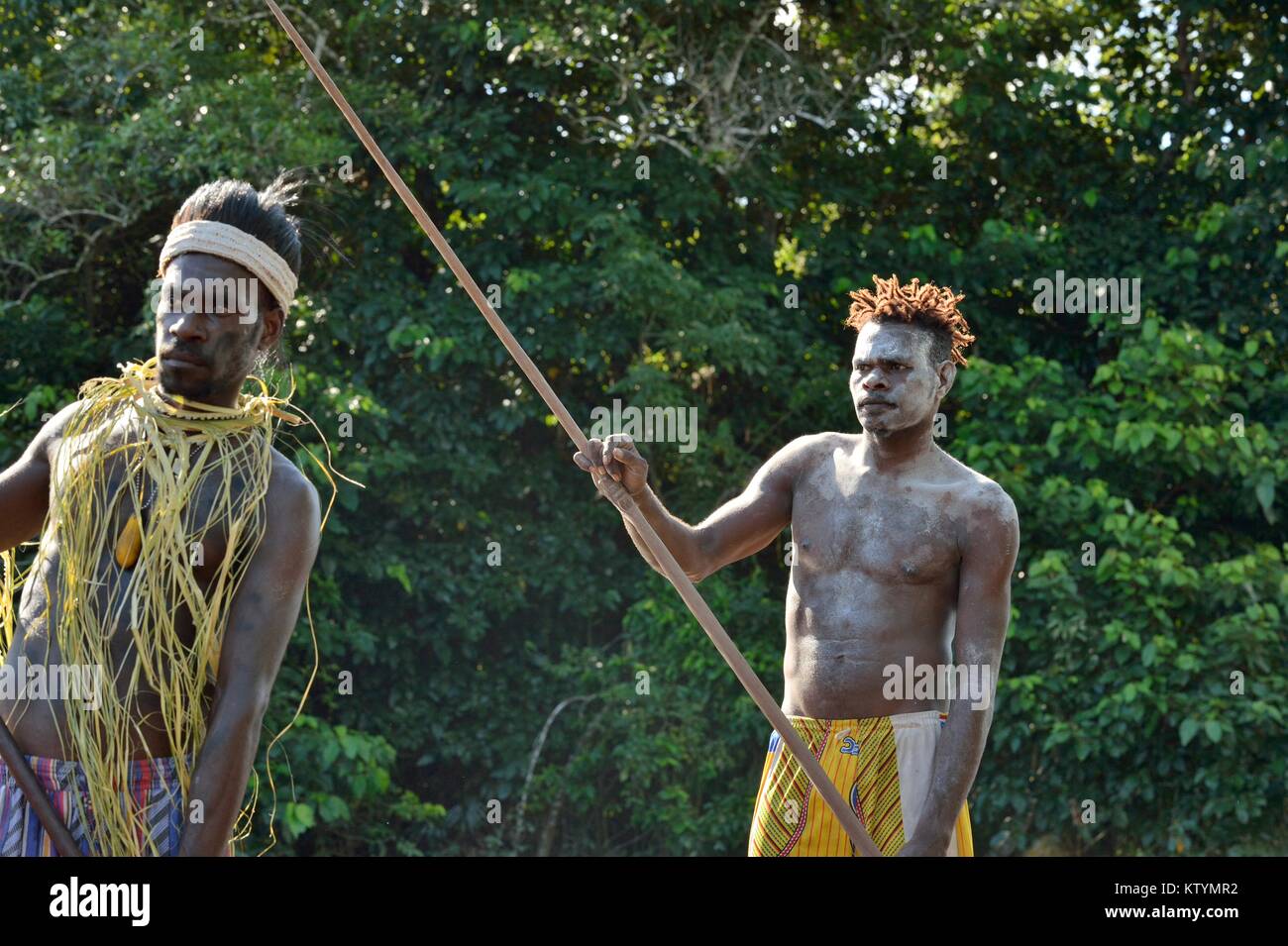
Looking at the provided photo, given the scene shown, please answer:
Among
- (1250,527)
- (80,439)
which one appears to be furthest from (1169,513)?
(80,439)

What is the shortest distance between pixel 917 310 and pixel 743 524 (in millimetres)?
593

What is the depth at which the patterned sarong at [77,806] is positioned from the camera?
2.63m

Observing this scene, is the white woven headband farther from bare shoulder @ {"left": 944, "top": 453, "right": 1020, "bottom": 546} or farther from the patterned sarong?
bare shoulder @ {"left": 944, "top": 453, "right": 1020, "bottom": 546}

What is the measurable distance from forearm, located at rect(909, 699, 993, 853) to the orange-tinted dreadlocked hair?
2.45 ft

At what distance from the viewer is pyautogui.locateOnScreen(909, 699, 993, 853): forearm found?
10.9 feet

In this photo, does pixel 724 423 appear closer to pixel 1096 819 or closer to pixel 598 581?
pixel 598 581

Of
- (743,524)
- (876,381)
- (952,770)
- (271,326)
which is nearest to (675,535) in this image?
(743,524)

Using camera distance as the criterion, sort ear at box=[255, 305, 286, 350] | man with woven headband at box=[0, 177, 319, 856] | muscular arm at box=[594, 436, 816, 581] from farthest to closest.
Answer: muscular arm at box=[594, 436, 816, 581] < ear at box=[255, 305, 286, 350] < man with woven headband at box=[0, 177, 319, 856]

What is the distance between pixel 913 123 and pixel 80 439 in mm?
7883

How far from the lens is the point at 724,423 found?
9.00 m

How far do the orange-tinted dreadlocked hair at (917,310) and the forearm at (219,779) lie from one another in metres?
1.65

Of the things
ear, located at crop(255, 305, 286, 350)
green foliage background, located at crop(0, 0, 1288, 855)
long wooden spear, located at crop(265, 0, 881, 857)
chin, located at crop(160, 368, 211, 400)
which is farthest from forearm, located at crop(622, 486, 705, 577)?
green foliage background, located at crop(0, 0, 1288, 855)

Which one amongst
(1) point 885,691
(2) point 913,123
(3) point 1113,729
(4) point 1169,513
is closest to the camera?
(1) point 885,691

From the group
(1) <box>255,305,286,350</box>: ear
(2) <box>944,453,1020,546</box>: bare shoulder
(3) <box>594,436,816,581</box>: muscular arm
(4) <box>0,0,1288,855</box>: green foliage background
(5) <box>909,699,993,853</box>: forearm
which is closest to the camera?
(1) <box>255,305,286,350</box>: ear
